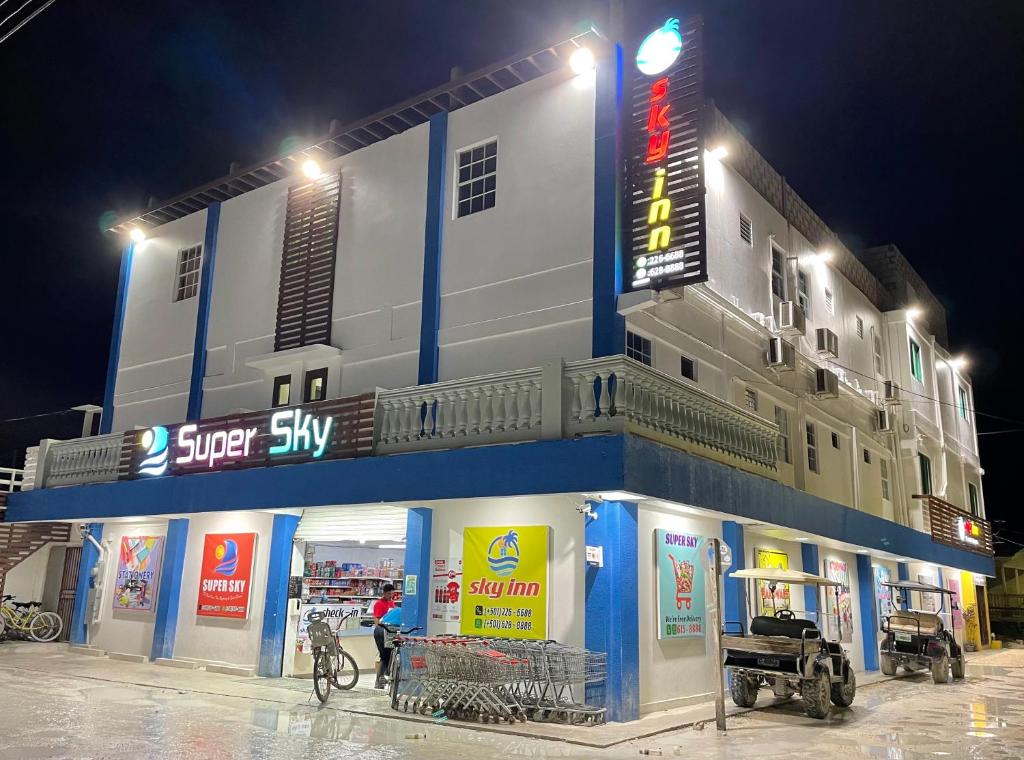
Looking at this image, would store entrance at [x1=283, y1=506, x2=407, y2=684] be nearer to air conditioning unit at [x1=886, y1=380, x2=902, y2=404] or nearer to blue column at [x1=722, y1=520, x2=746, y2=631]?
blue column at [x1=722, y1=520, x2=746, y2=631]

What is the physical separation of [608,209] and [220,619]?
1119cm

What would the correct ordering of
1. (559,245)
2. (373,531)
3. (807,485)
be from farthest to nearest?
(807,485) < (373,531) < (559,245)

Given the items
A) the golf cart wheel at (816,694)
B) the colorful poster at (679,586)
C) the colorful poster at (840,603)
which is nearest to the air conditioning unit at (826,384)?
the colorful poster at (840,603)

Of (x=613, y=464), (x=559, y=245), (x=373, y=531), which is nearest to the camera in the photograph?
(x=613, y=464)

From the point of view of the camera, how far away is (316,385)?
1759 cm

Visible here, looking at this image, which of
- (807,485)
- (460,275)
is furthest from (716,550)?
(807,485)

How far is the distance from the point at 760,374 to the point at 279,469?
33.3ft

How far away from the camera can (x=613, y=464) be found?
11203mm

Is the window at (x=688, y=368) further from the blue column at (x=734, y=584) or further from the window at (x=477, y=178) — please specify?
the window at (x=477, y=178)

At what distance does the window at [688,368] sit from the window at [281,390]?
27.0 feet

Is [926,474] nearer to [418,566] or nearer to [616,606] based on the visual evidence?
[616,606]

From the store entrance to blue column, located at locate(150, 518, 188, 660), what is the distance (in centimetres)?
311

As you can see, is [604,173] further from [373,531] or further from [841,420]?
[841,420]

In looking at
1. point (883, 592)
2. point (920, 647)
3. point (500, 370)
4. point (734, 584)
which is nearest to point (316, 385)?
point (500, 370)
